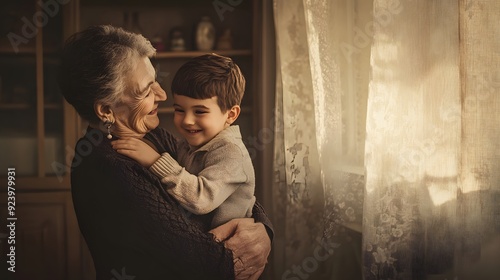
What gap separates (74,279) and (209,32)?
0.87 metres

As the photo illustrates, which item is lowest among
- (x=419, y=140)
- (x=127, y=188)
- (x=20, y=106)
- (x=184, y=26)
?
(x=127, y=188)

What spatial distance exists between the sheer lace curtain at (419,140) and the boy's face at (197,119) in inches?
15.2

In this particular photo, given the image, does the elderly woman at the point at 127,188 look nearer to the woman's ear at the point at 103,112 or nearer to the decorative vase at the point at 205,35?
the woman's ear at the point at 103,112

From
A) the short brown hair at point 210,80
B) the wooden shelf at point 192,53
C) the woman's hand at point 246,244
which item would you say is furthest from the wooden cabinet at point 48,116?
the woman's hand at point 246,244

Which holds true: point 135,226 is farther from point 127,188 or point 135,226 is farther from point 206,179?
point 206,179

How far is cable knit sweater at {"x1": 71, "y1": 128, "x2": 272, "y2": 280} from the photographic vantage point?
1.25m

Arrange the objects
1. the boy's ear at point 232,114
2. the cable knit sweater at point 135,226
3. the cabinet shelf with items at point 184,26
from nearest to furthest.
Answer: the cable knit sweater at point 135,226
the boy's ear at point 232,114
the cabinet shelf with items at point 184,26

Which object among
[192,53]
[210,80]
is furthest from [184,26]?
[210,80]

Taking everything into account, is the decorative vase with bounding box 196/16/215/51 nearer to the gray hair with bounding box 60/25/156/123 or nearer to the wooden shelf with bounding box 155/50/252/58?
the wooden shelf with bounding box 155/50/252/58

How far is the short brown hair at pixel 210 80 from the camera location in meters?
1.31

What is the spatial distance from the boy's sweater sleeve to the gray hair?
21 cm

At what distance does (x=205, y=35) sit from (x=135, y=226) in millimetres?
696

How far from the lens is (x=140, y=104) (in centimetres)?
133

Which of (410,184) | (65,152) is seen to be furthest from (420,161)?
(65,152)
